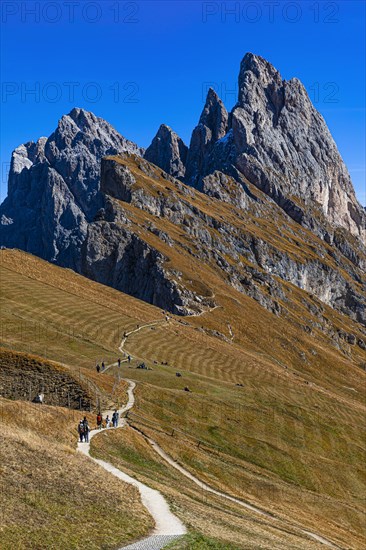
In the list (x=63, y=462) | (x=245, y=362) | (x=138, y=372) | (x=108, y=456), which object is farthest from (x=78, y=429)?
(x=245, y=362)

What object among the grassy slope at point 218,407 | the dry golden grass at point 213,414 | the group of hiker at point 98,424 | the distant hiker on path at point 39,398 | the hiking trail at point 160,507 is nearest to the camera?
the hiking trail at point 160,507

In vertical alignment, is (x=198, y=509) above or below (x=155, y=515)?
below

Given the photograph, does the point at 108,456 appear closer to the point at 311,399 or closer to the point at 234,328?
the point at 311,399

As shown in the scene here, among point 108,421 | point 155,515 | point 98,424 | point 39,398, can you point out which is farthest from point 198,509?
point 39,398

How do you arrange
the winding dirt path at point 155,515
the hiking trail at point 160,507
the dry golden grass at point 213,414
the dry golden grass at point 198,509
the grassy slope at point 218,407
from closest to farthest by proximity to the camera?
the winding dirt path at point 155,515
the hiking trail at point 160,507
the dry golden grass at point 198,509
the dry golden grass at point 213,414
the grassy slope at point 218,407

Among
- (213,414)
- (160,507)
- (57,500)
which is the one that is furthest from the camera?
(213,414)

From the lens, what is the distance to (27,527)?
22219 mm

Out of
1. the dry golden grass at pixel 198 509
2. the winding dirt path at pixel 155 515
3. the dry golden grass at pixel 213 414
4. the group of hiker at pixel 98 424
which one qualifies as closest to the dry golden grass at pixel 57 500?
the winding dirt path at pixel 155 515

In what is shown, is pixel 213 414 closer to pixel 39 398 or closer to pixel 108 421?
pixel 108 421

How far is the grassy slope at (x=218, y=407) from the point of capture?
53969mm

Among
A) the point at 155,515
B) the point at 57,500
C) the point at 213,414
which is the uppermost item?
the point at 213,414

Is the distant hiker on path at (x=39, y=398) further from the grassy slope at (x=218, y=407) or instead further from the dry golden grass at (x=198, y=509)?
the grassy slope at (x=218, y=407)

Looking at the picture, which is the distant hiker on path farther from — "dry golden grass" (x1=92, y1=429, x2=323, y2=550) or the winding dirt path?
the winding dirt path

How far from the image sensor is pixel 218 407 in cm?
7600
